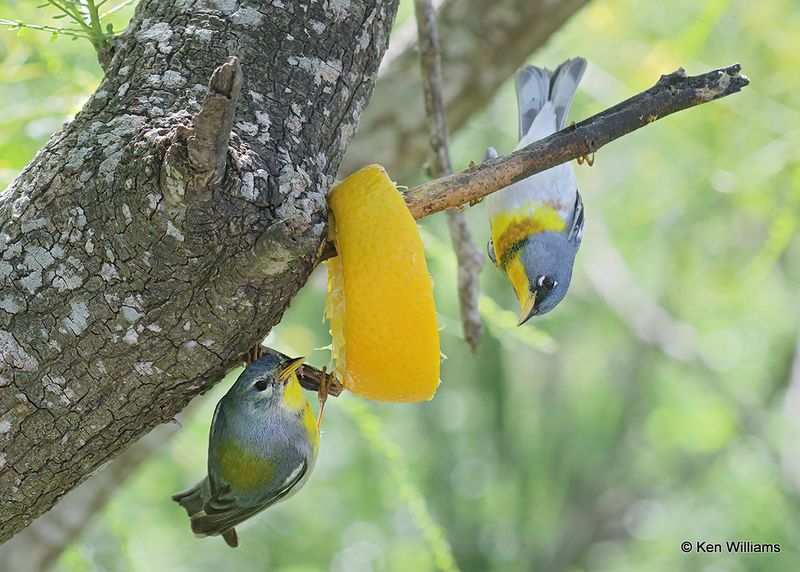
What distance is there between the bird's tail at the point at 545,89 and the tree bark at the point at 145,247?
7.30 feet

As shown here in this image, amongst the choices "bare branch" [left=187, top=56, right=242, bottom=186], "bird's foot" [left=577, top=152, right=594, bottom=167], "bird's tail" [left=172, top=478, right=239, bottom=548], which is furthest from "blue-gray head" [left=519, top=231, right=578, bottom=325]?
"bare branch" [left=187, top=56, right=242, bottom=186]

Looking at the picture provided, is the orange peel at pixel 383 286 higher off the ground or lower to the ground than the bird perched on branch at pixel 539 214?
lower

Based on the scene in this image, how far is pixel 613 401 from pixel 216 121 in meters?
7.25

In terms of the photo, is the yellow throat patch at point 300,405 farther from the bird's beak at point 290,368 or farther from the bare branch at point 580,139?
the bare branch at point 580,139

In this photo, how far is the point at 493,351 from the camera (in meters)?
7.91

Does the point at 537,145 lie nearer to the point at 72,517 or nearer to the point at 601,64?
the point at 72,517

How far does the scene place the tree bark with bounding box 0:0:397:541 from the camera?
1.69 meters

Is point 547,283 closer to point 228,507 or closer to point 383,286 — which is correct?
point 228,507

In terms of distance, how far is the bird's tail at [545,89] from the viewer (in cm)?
399

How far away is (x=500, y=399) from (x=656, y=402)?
1.39 meters

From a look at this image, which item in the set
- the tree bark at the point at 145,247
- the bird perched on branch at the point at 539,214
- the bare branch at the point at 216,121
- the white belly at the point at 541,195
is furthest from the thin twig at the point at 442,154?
the bare branch at the point at 216,121

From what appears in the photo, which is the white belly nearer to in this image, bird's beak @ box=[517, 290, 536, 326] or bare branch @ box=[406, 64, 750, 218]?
bird's beak @ box=[517, 290, 536, 326]

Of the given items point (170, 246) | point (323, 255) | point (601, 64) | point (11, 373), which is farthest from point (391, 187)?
point (601, 64)

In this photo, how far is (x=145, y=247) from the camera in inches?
67.0
